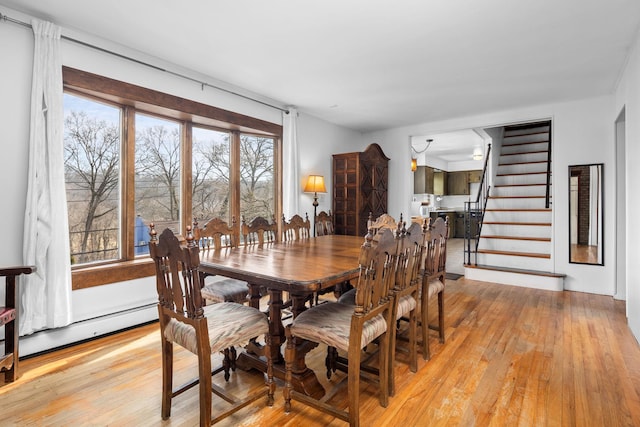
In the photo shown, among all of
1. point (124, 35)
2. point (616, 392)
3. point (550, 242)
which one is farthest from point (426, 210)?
point (124, 35)

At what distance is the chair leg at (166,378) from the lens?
1.72 metres

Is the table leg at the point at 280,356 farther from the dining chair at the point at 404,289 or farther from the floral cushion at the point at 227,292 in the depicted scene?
the floral cushion at the point at 227,292

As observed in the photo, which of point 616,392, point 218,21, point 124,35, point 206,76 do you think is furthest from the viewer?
point 206,76

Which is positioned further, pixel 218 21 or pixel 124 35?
pixel 124 35

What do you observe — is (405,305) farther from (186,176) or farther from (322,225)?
(186,176)

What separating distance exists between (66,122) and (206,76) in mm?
1405

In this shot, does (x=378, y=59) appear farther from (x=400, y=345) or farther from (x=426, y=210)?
(x=426, y=210)

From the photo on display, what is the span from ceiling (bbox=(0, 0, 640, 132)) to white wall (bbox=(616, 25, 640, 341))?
235 mm

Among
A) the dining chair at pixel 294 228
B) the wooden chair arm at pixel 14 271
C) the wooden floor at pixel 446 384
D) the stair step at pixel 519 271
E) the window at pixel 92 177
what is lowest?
the wooden floor at pixel 446 384

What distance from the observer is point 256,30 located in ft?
8.64

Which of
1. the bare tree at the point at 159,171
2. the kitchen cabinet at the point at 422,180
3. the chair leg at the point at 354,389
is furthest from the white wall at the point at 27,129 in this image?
the kitchen cabinet at the point at 422,180

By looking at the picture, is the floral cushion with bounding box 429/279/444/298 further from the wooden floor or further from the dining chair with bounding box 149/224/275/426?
the dining chair with bounding box 149/224/275/426

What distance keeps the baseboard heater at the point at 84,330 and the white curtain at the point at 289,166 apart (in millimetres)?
2055

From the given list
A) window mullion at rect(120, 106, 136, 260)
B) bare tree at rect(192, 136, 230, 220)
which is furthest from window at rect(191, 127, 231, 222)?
window mullion at rect(120, 106, 136, 260)
